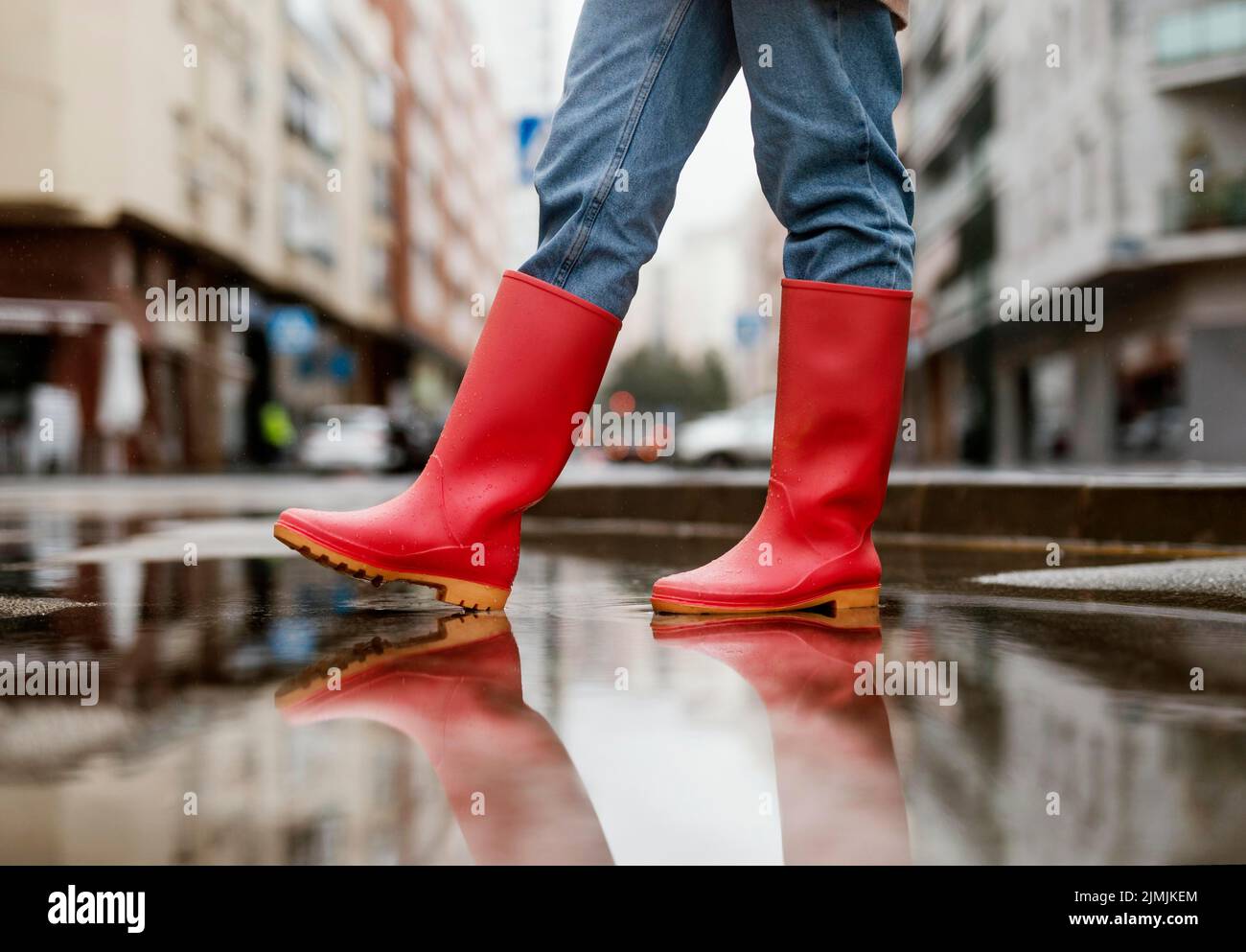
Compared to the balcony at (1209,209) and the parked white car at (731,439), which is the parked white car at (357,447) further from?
the balcony at (1209,209)

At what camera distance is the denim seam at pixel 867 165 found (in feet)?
6.83

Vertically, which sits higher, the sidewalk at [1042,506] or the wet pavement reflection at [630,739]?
the sidewalk at [1042,506]

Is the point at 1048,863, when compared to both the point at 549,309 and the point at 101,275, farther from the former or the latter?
the point at 101,275

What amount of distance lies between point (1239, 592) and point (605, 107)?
1422 millimetres

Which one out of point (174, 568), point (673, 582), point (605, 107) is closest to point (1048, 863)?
point (673, 582)

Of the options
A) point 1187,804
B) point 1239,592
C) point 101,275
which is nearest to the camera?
point 1187,804

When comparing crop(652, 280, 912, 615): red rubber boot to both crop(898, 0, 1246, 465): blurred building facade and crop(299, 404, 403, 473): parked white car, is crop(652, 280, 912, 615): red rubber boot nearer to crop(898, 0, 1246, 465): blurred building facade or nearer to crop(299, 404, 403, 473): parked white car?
crop(898, 0, 1246, 465): blurred building facade

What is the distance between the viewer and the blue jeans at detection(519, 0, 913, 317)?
6.80ft

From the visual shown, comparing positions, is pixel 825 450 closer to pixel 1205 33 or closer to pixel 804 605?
pixel 804 605

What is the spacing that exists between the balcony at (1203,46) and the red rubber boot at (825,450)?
842 inches

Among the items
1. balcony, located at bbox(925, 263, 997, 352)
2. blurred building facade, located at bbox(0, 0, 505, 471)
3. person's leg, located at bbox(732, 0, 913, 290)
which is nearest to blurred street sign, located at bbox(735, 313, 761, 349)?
balcony, located at bbox(925, 263, 997, 352)

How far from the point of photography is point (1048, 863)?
850mm

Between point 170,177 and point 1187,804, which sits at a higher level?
point 170,177

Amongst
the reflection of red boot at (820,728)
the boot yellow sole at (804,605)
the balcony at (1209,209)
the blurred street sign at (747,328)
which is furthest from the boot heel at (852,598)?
the balcony at (1209,209)
